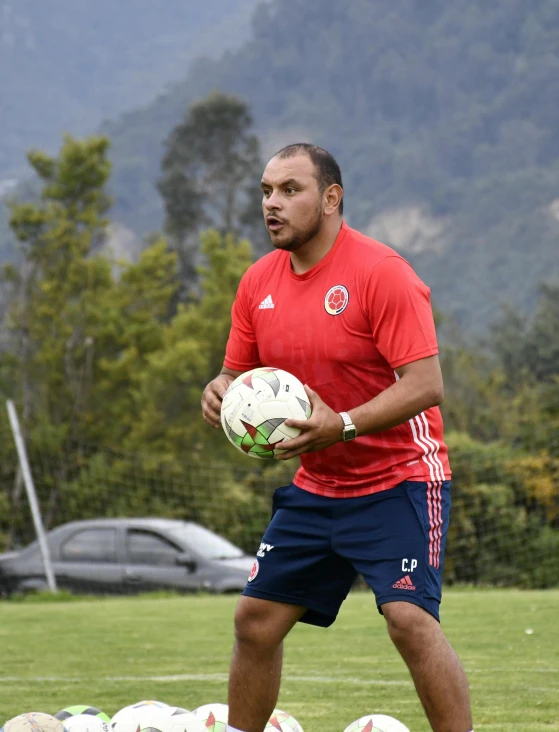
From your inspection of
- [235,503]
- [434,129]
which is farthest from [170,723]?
[434,129]

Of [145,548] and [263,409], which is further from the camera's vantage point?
[145,548]

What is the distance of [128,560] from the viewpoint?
604 inches

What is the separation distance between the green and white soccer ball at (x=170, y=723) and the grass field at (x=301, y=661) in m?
0.93

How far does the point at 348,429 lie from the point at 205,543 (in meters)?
11.3

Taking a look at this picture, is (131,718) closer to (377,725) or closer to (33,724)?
(33,724)

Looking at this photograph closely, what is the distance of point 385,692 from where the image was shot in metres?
6.59

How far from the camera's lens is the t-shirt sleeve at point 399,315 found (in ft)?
13.8

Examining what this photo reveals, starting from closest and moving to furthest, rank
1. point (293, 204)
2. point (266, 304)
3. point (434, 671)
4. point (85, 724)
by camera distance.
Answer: point (434, 671) → point (293, 204) → point (266, 304) → point (85, 724)

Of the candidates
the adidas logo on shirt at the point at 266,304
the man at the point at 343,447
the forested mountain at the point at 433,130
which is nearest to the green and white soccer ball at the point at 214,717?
the man at the point at 343,447

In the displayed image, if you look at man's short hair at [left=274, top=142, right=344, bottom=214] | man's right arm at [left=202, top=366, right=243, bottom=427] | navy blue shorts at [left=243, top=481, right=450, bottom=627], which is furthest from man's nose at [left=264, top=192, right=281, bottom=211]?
navy blue shorts at [left=243, top=481, right=450, bottom=627]

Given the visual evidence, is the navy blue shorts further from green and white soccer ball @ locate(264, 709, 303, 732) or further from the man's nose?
the man's nose

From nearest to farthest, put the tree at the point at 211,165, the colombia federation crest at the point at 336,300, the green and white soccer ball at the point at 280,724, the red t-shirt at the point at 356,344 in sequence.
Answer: the red t-shirt at the point at 356,344 → the colombia federation crest at the point at 336,300 → the green and white soccer ball at the point at 280,724 → the tree at the point at 211,165

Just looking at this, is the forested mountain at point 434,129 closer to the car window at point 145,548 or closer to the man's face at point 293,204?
the car window at point 145,548

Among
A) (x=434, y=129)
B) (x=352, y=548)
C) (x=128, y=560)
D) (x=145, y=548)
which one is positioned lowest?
(x=352, y=548)
